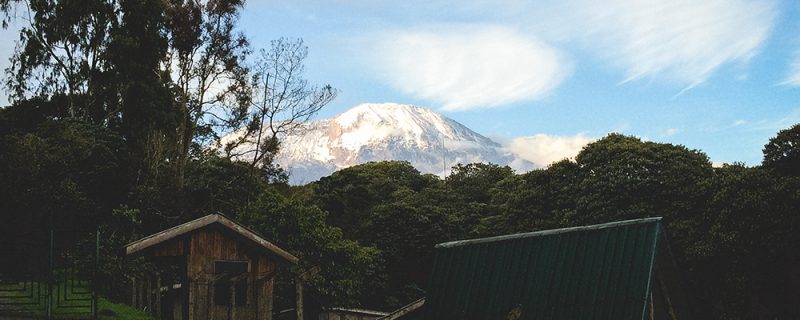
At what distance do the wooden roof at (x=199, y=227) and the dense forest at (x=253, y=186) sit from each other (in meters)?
7.22

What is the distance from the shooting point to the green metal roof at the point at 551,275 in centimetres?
1386

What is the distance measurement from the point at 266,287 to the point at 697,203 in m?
23.8

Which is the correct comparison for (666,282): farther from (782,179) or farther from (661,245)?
(782,179)

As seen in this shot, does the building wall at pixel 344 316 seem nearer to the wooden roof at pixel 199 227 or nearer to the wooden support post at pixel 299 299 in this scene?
the wooden support post at pixel 299 299

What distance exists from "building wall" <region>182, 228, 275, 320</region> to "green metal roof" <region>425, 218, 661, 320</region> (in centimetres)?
487

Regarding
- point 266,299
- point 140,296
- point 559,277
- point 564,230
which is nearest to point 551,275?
point 559,277

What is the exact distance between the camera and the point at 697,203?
1369 inches

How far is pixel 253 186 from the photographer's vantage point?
142ft

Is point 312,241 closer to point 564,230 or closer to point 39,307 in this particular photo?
point 39,307

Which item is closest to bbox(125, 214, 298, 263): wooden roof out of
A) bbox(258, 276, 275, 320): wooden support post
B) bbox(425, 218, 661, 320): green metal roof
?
bbox(258, 276, 275, 320): wooden support post

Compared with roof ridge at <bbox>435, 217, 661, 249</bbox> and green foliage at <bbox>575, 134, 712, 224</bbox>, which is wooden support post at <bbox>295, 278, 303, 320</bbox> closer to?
roof ridge at <bbox>435, 217, 661, 249</bbox>

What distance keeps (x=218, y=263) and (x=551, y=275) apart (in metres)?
8.79

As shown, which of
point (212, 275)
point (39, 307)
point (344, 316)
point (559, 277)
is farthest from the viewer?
point (344, 316)

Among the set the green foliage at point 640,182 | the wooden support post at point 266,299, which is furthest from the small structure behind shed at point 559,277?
the green foliage at point 640,182
